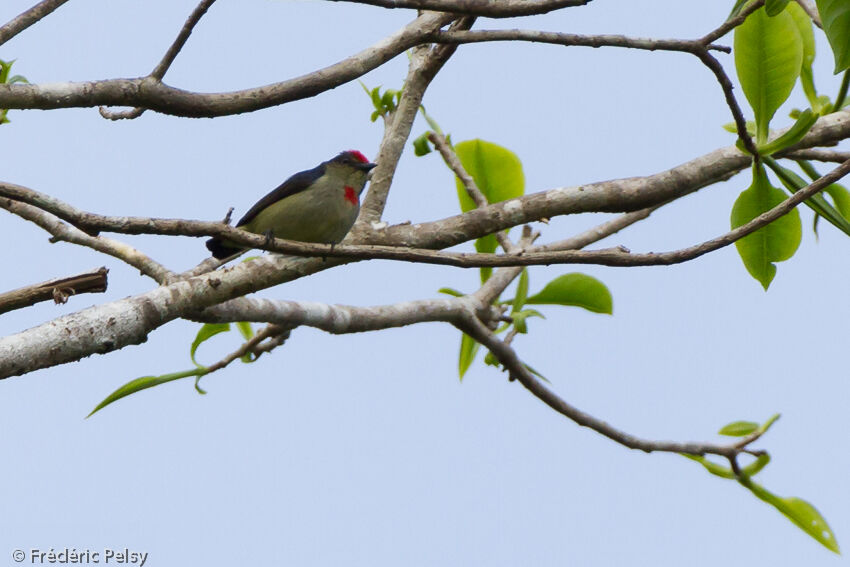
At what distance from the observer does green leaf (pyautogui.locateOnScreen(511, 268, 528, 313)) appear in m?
4.95

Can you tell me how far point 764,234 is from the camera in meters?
3.95

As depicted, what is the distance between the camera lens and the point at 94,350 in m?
2.93

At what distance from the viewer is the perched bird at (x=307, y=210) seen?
5.04 metres

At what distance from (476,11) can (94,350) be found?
156cm

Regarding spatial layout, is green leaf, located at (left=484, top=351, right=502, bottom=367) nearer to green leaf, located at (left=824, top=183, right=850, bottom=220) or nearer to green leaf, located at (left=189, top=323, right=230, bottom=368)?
green leaf, located at (left=189, top=323, right=230, bottom=368)

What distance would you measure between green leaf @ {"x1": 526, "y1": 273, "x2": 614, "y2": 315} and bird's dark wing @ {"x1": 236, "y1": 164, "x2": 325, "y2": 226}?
1318 millimetres

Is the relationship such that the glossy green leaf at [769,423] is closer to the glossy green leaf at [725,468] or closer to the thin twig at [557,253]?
the glossy green leaf at [725,468]

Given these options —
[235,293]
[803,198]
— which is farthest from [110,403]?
[803,198]

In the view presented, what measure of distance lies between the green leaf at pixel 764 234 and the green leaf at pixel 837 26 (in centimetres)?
91

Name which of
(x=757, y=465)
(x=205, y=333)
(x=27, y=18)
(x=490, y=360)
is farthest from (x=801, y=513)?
(x=27, y=18)

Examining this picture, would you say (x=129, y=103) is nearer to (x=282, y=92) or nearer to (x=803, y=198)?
(x=282, y=92)

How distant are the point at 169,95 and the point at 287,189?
86.5 inches

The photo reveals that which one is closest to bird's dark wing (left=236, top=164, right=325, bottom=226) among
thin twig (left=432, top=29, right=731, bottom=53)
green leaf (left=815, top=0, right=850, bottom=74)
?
thin twig (left=432, top=29, right=731, bottom=53)

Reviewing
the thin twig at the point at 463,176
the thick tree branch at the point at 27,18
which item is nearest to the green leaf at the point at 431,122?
the thin twig at the point at 463,176
